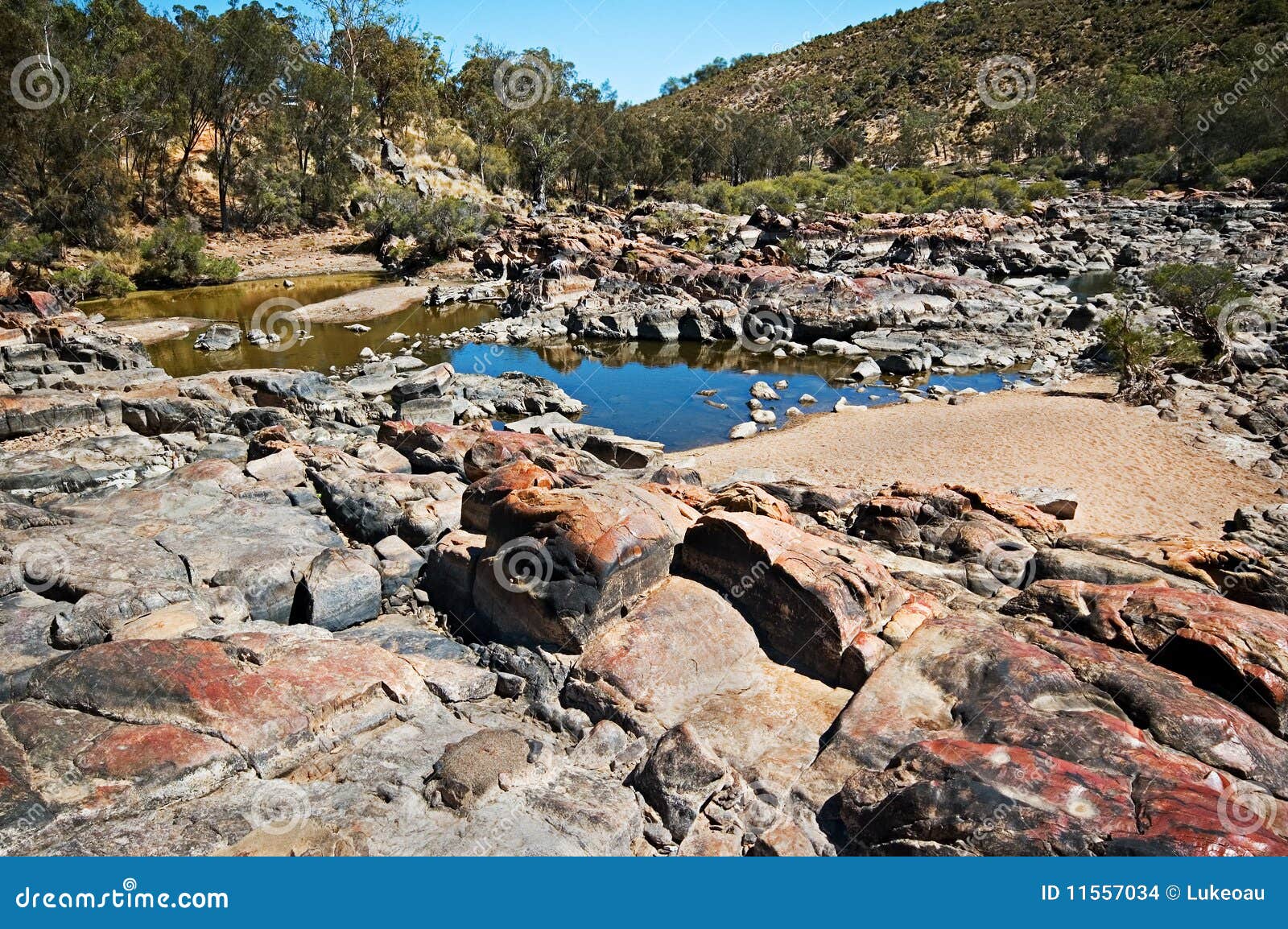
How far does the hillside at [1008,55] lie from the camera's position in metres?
89.8

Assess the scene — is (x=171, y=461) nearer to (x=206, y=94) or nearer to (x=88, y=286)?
(x=88, y=286)

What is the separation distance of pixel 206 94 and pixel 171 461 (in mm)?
40812

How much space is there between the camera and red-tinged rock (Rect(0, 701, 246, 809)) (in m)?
5.53

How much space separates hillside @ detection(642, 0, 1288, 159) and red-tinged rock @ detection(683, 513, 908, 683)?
3634 inches

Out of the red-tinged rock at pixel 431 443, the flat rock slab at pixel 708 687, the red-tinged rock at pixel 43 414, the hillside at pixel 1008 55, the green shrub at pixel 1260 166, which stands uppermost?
the hillside at pixel 1008 55

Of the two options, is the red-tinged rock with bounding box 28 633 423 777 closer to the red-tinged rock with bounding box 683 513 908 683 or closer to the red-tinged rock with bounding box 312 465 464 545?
the red-tinged rock with bounding box 683 513 908 683

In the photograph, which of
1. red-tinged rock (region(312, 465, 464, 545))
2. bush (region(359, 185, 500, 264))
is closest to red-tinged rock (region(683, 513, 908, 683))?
red-tinged rock (region(312, 465, 464, 545))

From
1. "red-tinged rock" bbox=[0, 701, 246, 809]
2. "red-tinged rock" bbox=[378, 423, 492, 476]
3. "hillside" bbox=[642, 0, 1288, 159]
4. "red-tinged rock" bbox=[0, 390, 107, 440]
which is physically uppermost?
"hillside" bbox=[642, 0, 1288, 159]

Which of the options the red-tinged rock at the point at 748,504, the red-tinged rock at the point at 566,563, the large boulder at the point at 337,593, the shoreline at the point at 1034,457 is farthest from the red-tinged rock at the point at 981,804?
the shoreline at the point at 1034,457

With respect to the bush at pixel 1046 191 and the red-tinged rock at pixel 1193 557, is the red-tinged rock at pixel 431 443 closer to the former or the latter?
the red-tinged rock at pixel 1193 557

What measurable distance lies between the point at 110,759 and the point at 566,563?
4.28 m

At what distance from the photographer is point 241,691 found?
6645 mm

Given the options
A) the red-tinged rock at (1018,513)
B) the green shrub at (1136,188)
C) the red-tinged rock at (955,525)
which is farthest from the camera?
the green shrub at (1136,188)

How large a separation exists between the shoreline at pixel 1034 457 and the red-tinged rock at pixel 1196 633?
18.4 ft
